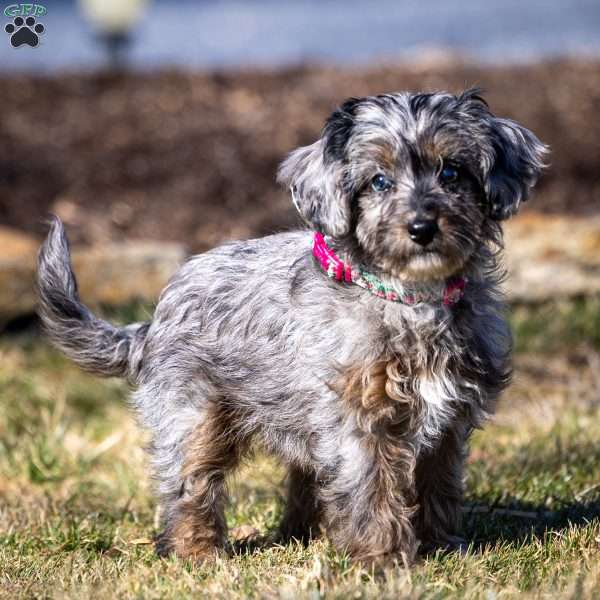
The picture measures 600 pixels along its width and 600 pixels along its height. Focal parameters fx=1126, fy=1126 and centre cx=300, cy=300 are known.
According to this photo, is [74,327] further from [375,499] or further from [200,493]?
[375,499]

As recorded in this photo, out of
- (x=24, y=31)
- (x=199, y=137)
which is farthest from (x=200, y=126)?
(x=24, y=31)

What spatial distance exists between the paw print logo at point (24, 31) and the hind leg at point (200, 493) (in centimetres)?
261

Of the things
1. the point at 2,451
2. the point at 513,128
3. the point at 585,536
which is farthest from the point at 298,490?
the point at 2,451

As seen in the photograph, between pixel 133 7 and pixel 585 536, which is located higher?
pixel 133 7

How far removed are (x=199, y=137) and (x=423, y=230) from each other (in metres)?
7.60

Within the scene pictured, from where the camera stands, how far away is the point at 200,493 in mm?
4867

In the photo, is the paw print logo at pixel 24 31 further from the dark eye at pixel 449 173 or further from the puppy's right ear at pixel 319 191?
the dark eye at pixel 449 173

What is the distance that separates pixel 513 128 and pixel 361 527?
171 cm

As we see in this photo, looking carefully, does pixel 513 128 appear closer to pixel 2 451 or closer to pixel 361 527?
pixel 361 527

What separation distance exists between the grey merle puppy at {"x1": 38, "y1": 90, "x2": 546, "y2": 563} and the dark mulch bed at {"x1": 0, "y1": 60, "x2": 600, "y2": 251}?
15.0 ft

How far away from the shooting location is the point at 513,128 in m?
4.55

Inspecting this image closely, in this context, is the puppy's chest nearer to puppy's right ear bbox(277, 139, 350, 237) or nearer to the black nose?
the black nose

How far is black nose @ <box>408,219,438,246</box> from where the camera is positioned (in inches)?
165

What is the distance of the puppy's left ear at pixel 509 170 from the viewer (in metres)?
4.42
